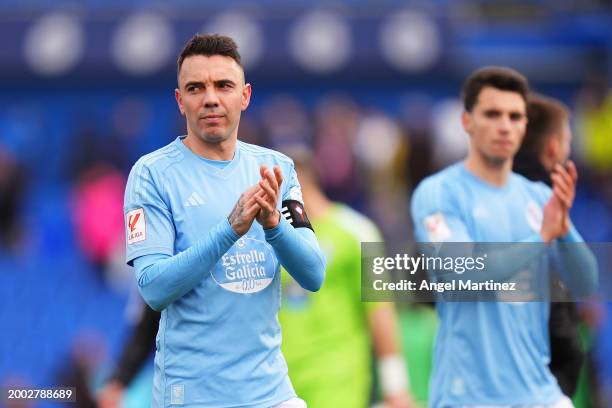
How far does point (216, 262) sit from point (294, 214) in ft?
1.34

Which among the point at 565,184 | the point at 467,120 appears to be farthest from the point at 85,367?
the point at 565,184

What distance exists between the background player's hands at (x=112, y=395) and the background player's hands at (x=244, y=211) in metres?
2.87

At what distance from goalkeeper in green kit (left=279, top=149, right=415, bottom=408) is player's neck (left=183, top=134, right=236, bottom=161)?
2.74m

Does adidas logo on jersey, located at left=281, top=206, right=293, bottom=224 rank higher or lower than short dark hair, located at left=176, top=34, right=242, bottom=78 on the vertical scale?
lower

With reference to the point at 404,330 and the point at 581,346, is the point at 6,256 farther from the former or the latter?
the point at 581,346

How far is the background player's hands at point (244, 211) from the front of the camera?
4.31 meters

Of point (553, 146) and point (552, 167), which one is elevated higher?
point (553, 146)

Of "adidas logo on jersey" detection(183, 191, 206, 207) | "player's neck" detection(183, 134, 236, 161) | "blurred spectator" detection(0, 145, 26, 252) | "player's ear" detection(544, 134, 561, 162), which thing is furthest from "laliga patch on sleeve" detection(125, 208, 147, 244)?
"blurred spectator" detection(0, 145, 26, 252)

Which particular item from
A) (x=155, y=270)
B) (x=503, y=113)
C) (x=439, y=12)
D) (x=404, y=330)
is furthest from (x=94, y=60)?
(x=155, y=270)

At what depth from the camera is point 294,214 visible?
185 inches

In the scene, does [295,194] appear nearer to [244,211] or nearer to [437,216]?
[244,211]

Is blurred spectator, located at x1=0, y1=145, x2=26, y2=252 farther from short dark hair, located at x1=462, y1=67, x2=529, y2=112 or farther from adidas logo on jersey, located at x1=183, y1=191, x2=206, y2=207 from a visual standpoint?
adidas logo on jersey, located at x1=183, y1=191, x2=206, y2=207

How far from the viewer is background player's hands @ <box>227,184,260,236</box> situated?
14.1 ft

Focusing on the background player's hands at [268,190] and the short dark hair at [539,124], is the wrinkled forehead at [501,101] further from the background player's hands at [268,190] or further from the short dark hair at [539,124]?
the background player's hands at [268,190]
